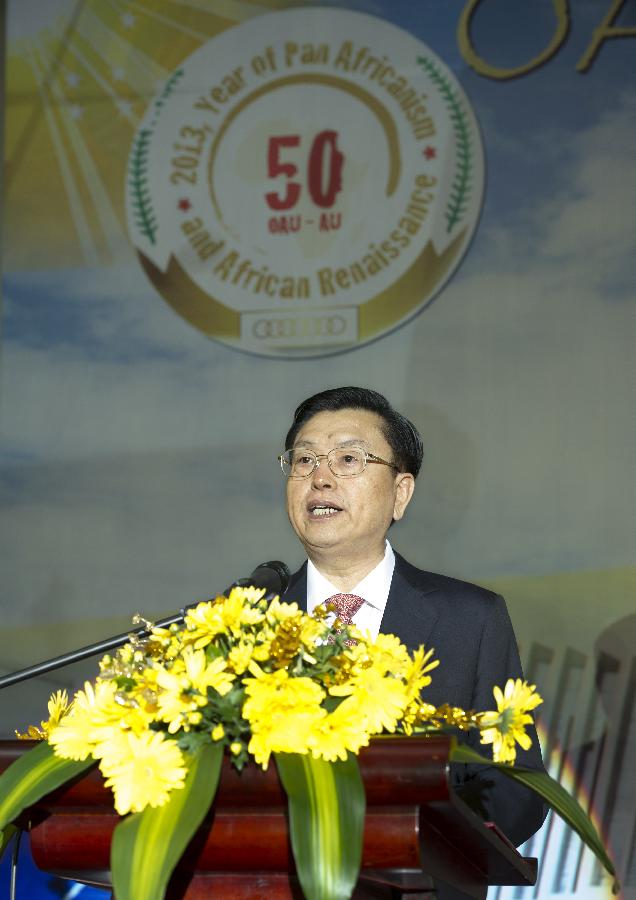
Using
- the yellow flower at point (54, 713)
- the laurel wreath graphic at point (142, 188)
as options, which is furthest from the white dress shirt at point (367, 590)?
the laurel wreath graphic at point (142, 188)

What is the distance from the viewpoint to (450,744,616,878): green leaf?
1.18 m

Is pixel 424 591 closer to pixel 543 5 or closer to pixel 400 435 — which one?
pixel 400 435

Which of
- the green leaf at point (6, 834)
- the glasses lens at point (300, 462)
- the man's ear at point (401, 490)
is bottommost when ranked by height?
the green leaf at point (6, 834)

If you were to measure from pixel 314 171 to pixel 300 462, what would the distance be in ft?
8.64

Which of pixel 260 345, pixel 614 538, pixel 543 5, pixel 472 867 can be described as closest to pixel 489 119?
pixel 543 5

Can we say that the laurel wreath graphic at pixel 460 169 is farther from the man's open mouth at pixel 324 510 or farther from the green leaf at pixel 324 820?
the green leaf at pixel 324 820

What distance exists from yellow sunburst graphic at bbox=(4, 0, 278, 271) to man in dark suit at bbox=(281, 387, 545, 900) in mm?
2752

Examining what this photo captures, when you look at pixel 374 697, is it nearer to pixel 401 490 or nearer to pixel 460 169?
pixel 401 490

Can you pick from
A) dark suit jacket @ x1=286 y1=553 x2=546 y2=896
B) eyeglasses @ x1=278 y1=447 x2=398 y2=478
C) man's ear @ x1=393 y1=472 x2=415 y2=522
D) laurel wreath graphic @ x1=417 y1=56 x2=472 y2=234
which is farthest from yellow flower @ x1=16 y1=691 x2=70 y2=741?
laurel wreath graphic @ x1=417 y1=56 x2=472 y2=234

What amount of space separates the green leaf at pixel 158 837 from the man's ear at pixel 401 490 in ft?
3.57

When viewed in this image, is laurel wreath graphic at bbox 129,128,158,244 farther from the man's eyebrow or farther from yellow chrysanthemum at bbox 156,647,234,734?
yellow chrysanthemum at bbox 156,647,234,734

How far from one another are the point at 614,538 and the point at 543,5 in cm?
188

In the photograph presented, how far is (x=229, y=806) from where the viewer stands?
123 cm

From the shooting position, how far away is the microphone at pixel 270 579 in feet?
5.62
